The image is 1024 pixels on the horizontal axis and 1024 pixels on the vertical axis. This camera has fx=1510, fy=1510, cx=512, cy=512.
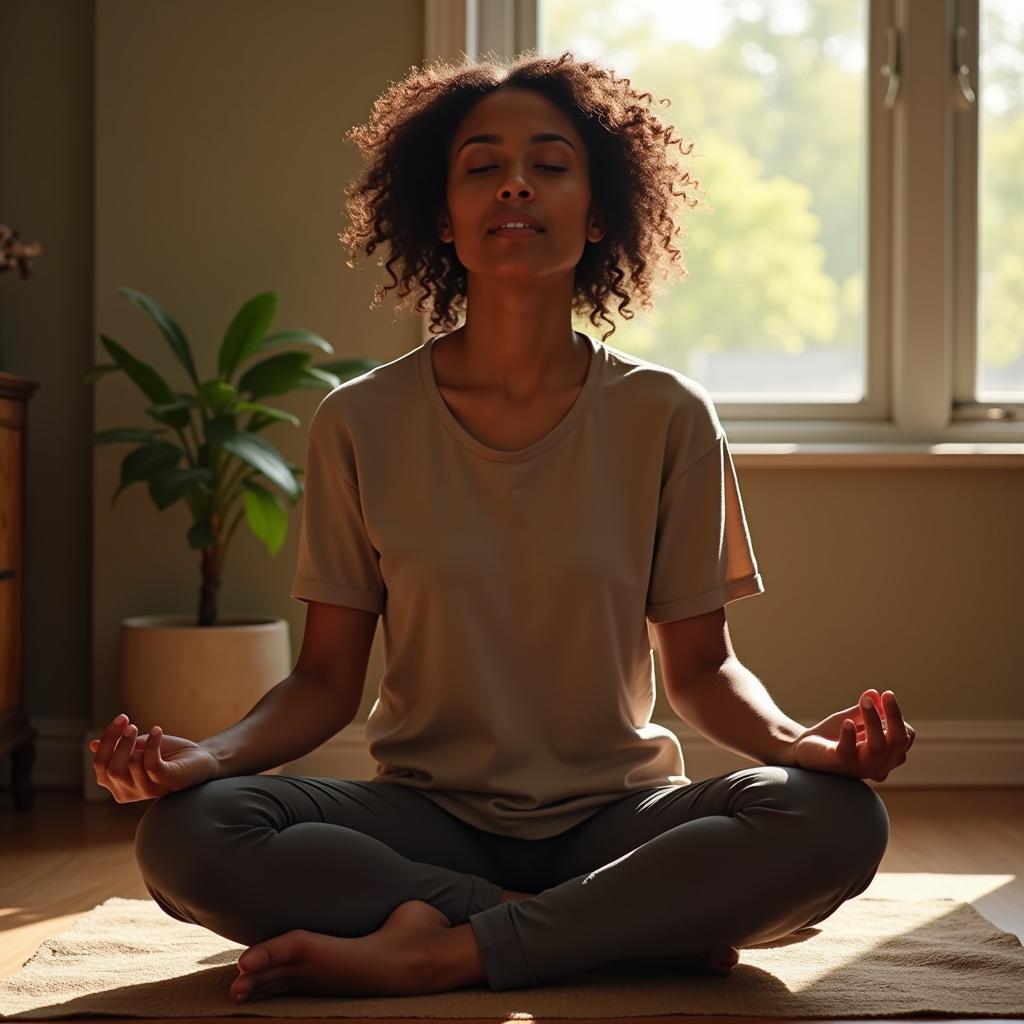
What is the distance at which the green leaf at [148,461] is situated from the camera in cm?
279

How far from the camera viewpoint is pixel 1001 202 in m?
3.34

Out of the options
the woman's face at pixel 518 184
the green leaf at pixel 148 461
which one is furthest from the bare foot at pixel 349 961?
the green leaf at pixel 148 461

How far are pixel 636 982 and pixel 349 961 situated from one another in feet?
1.07

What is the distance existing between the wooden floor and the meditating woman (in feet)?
1.46

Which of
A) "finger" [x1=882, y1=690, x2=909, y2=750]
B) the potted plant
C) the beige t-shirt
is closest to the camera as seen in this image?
"finger" [x1=882, y1=690, x2=909, y2=750]

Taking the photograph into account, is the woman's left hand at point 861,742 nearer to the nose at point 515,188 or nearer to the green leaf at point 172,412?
the nose at point 515,188

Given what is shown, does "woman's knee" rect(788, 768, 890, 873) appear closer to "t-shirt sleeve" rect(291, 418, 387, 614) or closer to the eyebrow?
"t-shirt sleeve" rect(291, 418, 387, 614)

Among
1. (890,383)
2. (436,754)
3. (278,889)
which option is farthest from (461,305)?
(890,383)

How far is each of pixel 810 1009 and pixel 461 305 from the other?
105 centimetres

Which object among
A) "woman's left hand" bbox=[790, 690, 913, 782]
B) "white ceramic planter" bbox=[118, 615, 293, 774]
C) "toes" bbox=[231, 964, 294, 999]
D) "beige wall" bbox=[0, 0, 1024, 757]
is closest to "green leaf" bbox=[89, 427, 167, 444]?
"beige wall" bbox=[0, 0, 1024, 757]

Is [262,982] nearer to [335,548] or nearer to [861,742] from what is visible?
[335,548]

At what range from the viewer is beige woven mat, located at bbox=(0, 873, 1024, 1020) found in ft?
5.12

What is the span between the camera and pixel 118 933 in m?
1.95

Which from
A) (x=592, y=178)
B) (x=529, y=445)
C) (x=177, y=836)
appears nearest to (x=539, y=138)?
(x=592, y=178)
